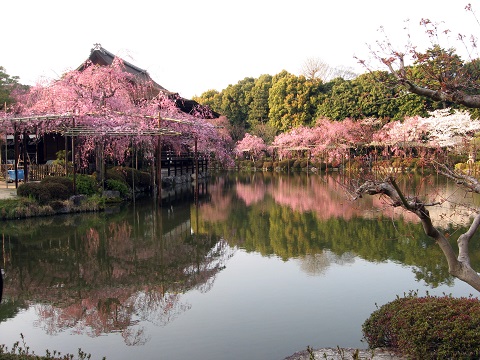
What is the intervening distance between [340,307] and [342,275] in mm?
1765

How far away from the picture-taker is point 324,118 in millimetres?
47156

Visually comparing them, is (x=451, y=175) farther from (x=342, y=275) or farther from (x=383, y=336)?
(x=342, y=275)

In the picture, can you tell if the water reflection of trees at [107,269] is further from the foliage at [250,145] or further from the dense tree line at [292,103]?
the foliage at [250,145]

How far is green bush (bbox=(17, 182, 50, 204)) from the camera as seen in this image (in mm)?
15633

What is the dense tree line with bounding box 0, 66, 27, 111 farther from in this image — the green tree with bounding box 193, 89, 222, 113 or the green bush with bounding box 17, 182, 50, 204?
the green tree with bounding box 193, 89, 222, 113

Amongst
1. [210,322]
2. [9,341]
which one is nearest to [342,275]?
[210,322]

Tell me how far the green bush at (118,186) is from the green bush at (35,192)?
368 centimetres

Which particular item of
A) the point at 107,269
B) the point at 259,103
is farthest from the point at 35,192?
the point at 259,103

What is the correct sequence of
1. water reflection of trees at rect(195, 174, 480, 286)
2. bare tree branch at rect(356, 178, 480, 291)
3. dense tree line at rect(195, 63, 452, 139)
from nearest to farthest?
bare tree branch at rect(356, 178, 480, 291)
water reflection of trees at rect(195, 174, 480, 286)
dense tree line at rect(195, 63, 452, 139)

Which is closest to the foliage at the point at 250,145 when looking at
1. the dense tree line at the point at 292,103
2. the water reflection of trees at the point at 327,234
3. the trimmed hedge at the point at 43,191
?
the dense tree line at the point at 292,103

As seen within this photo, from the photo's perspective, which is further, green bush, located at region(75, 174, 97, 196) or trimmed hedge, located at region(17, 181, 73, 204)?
green bush, located at region(75, 174, 97, 196)

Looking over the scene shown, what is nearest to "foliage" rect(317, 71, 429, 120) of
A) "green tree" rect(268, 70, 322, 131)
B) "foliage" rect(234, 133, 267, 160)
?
"green tree" rect(268, 70, 322, 131)

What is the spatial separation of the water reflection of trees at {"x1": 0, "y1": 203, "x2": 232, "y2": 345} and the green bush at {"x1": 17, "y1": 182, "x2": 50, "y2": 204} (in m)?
1.18

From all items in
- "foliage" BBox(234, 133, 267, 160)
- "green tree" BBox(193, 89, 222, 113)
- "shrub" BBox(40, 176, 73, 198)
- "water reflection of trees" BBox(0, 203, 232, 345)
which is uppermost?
"green tree" BBox(193, 89, 222, 113)
